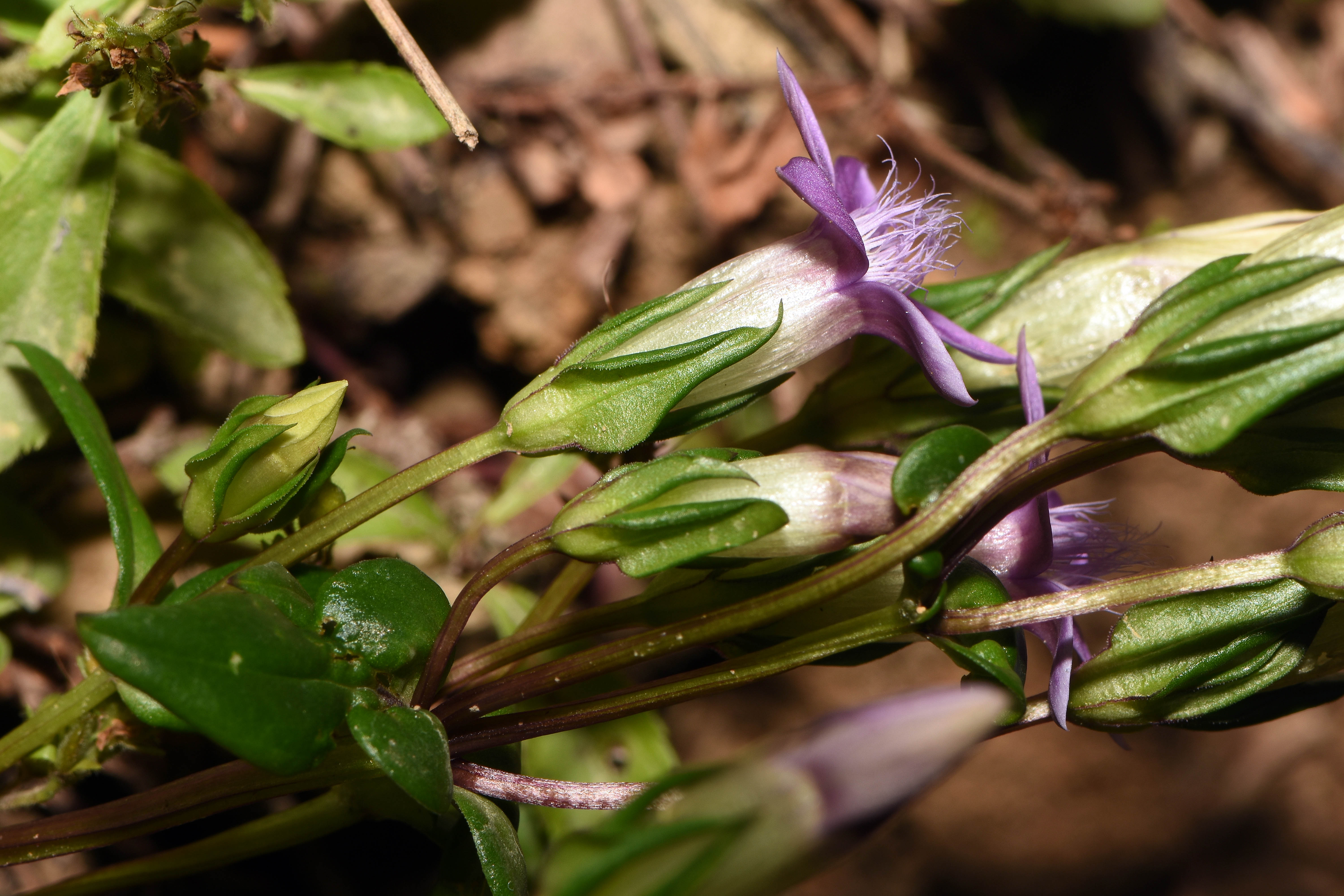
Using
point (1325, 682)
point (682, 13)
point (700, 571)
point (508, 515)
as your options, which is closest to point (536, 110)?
point (682, 13)

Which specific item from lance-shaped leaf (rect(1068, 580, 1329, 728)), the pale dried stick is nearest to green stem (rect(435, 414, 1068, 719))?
lance-shaped leaf (rect(1068, 580, 1329, 728))

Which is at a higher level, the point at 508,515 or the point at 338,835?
the point at 508,515

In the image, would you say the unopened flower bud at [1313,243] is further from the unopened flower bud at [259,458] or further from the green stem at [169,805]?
the green stem at [169,805]

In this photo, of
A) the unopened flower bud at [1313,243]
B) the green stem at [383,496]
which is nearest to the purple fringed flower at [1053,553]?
the unopened flower bud at [1313,243]

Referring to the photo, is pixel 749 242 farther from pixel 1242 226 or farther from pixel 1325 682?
pixel 1325 682

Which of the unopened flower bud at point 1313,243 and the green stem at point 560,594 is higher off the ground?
the unopened flower bud at point 1313,243

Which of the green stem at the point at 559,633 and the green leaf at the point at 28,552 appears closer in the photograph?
the green stem at the point at 559,633

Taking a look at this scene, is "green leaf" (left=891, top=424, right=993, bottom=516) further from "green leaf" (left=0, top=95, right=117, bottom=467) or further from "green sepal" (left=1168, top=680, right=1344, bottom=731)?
"green leaf" (left=0, top=95, right=117, bottom=467)
